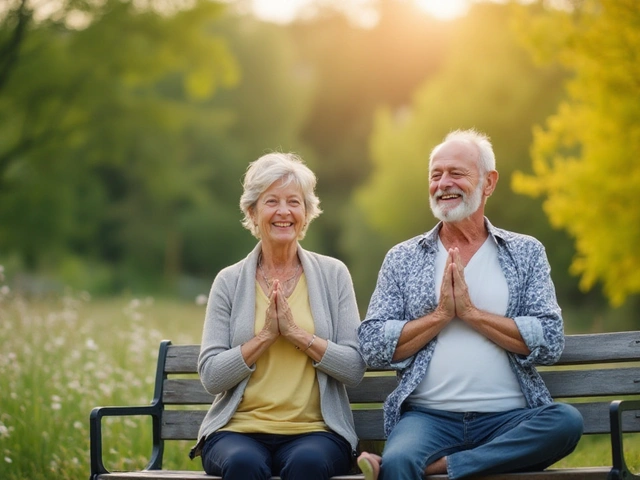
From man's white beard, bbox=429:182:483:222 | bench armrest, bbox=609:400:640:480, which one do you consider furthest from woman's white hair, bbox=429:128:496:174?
bench armrest, bbox=609:400:640:480

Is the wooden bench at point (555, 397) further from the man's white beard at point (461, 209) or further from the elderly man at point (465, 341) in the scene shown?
the man's white beard at point (461, 209)

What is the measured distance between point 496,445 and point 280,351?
115 centimetres

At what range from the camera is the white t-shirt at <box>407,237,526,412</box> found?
4359mm

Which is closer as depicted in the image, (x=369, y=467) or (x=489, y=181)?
(x=369, y=467)

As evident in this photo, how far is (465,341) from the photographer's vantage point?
4.43m

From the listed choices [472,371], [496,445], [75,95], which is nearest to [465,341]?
[472,371]

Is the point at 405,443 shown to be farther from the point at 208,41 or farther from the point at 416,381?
the point at 208,41

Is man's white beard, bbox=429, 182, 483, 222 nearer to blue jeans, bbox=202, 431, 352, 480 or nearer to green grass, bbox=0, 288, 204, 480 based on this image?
blue jeans, bbox=202, 431, 352, 480

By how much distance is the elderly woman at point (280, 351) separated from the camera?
4.37 meters

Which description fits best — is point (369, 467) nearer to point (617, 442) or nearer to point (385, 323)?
point (385, 323)

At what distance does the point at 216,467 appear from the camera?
4.36 m

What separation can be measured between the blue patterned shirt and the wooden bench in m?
0.25

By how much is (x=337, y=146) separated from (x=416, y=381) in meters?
44.2

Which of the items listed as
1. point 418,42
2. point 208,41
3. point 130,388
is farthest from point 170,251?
point 130,388
